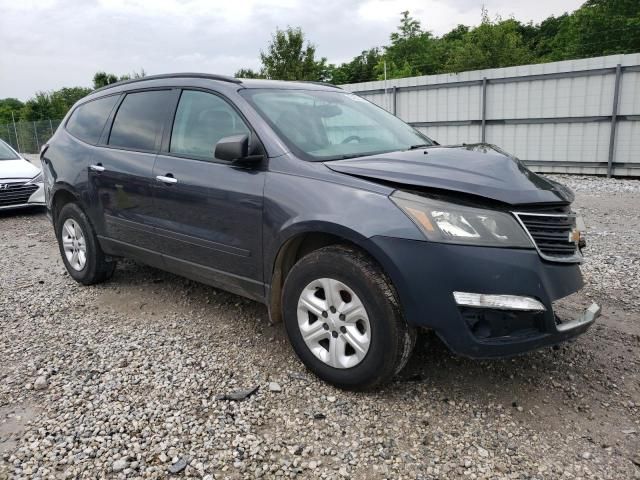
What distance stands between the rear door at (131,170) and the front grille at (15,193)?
17.9 ft

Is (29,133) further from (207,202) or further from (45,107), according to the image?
(207,202)

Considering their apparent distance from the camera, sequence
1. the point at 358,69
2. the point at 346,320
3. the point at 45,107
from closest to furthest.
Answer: the point at 346,320 < the point at 45,107 < the point at 358,69

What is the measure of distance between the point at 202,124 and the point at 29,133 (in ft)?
111

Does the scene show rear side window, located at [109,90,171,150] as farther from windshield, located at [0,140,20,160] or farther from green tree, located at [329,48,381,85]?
green tree, located at [329,48,381,85]

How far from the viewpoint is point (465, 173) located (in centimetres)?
270

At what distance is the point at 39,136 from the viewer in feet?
102

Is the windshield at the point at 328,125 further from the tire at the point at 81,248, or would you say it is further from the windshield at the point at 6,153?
the windshield at the point at 6,153

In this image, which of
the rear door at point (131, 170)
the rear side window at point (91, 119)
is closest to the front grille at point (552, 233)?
A: the rear door at point (131, 170)

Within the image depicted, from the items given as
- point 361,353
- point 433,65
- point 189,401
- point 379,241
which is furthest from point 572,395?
point 433,65

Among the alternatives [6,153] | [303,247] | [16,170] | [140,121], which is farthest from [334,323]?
[6,153]

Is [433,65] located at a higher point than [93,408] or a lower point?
higher

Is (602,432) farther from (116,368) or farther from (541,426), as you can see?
(116,368)

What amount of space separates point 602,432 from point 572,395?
0.34m

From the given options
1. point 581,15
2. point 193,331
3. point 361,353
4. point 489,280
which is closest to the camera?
point 489,280
